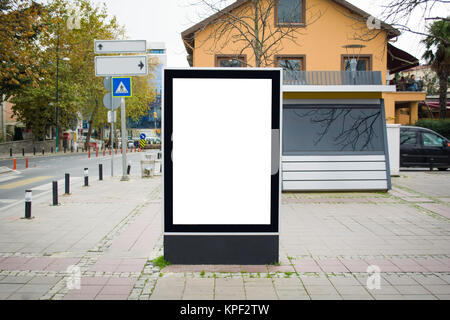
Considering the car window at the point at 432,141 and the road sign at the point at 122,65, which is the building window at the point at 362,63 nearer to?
the car window at the point at 432,141

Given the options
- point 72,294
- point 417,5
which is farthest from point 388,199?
point 72,294

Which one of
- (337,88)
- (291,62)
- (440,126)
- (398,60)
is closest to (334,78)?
(337,88)

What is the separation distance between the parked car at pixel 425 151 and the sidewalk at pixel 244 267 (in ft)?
25.9

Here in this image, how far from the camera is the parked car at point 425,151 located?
1656 centimetres

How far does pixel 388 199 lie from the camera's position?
386 inches

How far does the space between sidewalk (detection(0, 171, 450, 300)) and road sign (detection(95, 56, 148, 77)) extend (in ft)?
13.8

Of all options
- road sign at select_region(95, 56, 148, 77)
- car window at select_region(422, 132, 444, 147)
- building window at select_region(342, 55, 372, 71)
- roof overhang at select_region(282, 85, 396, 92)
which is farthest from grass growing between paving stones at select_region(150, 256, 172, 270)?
building window at select_region(342, 55, 372, 71)

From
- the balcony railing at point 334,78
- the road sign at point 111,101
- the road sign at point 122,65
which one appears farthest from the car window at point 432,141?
the road sign at point 111,101

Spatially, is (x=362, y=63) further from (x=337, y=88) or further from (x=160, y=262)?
(x=160, y=262)

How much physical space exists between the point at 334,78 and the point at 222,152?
8.62m

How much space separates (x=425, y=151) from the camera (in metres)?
16.6

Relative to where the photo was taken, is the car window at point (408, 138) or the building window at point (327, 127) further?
the car window at point (408, 138)

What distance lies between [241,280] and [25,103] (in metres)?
41.5
